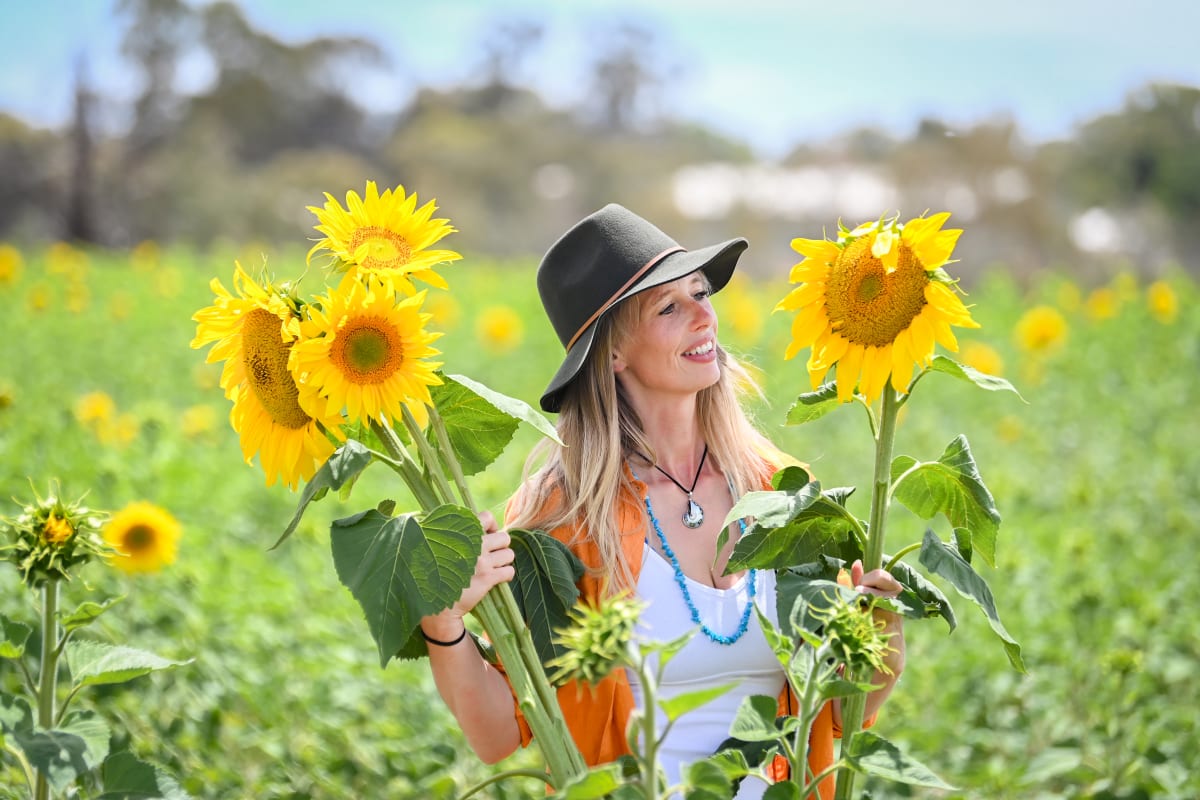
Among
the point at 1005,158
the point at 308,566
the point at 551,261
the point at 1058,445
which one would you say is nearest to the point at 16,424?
the point at 308,566

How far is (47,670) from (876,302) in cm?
112

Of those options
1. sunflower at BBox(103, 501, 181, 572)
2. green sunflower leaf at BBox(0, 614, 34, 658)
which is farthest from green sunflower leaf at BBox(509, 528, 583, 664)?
sunflower at BBox(103, 501, 181, 572)

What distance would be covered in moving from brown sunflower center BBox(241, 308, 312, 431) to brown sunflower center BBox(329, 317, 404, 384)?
0.09 meters

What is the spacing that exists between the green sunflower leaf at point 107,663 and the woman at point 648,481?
39 cm

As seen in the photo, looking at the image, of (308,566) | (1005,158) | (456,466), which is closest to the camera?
(456,466)

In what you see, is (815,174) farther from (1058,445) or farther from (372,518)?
(372,518)

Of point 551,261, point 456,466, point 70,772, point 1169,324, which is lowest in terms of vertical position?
point 70,772

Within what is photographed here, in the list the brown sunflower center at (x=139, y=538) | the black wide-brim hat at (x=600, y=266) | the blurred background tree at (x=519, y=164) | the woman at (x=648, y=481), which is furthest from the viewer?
the blurred background tree at (x=519, y=164)

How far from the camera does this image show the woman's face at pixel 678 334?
203 centimetres

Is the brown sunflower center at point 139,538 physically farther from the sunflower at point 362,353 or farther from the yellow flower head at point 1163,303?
the yellow flower head at point 1163,303

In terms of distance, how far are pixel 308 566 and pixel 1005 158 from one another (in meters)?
19.4

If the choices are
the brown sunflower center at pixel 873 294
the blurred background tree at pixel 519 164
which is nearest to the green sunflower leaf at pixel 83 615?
the brown sunflower center at pixel 873 294

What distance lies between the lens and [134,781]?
4.97 feet

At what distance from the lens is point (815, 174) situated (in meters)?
28.6
